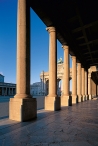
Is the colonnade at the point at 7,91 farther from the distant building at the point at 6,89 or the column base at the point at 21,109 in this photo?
the column base at the point at 21,109

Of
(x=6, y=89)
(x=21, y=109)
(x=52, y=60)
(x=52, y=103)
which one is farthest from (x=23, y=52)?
(x=6, y=89)

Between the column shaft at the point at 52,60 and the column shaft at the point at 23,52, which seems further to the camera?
the column shaft at the point at 52,60

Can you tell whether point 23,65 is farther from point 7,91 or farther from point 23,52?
point 7,91

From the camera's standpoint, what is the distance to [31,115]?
1098 centimetres

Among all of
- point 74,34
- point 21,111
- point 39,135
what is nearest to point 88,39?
point 74,34

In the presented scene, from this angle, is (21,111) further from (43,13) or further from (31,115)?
(43,13)

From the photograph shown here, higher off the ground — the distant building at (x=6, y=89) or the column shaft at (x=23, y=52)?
the column shaft at (x=23, y=52)

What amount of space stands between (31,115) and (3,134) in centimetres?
405

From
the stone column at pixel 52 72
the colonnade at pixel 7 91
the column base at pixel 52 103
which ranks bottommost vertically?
the colonnade at pixel 7 91

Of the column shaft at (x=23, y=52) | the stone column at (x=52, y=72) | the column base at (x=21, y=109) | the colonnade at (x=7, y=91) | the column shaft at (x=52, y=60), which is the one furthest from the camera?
the colonnade at (x=7, y=91)

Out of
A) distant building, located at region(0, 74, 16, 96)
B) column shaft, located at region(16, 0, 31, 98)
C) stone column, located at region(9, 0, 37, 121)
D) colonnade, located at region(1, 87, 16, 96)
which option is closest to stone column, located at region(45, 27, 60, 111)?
stone column, located at region(9, 0, 37, 121)

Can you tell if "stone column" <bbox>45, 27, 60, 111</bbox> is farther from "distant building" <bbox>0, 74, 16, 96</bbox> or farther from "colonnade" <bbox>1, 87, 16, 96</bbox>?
"colonnade" <bbox>1, 87, 16, 96</bbox>

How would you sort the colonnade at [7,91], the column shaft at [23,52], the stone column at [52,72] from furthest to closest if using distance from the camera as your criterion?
the colonnade at [7,91], the stone column at [52,72], the column shaft at [23,52]

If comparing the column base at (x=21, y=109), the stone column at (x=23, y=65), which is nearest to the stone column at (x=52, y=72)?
the stone column at (x=23, y=65)
